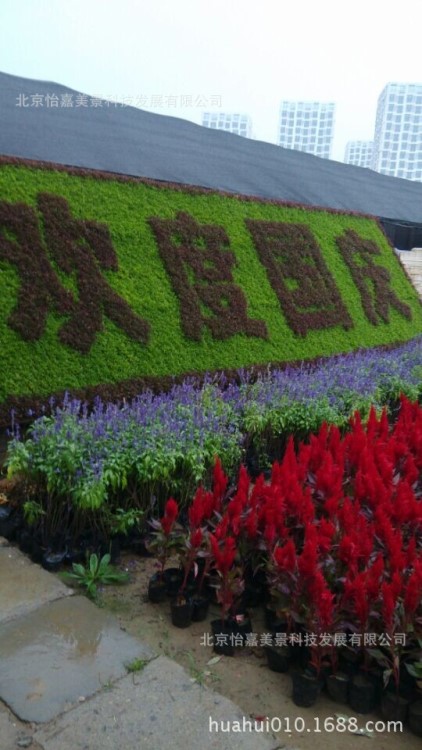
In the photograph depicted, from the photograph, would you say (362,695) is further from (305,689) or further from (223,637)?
(223,637)

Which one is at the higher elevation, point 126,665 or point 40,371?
point 40,371

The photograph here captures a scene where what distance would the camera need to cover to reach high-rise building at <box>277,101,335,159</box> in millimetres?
44438

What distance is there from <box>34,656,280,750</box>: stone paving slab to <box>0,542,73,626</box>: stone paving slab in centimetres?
61

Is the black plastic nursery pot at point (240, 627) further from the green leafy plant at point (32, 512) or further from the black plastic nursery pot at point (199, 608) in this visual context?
the green leafy plant at point (32, 512)

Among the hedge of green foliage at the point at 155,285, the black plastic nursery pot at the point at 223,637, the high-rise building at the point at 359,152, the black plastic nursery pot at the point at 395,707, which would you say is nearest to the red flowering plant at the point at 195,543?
the black plastic nursery pot at the point at 223,637

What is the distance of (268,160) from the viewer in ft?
29.2

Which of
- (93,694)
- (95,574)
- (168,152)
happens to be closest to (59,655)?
(93,694)

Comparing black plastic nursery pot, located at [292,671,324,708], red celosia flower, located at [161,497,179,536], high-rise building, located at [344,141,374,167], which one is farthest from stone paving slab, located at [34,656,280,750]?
high-rise building, located at [344,141,374,167]

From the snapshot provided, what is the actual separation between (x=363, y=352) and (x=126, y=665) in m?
5.55

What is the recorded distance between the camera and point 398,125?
42.9 metres

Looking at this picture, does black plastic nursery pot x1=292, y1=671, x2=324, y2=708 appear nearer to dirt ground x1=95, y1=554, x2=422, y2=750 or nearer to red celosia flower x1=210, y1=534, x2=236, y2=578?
dirt ground x1=95, y1=554, x2=422, y2=750

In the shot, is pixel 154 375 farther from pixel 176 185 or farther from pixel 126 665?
pixel 126 665

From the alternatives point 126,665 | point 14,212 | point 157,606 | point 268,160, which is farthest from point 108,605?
point 268,160

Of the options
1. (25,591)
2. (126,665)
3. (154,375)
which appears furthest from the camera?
(154,375)
